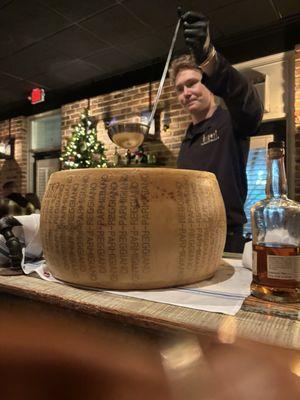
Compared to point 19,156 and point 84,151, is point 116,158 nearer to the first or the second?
point 84,151

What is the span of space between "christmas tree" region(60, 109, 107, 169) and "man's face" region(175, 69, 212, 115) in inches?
73.7

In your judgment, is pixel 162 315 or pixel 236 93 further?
pixel 236 93

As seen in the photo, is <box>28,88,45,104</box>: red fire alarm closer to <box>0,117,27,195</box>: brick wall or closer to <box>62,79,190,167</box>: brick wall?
<box>62,79,190,167</box>: brick wall

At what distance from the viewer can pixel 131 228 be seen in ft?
1.39

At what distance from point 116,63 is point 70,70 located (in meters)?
0.52

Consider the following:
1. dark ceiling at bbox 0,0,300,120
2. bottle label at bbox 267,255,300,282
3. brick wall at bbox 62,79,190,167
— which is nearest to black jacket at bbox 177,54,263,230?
bottle label at bbox 267,255,300,282

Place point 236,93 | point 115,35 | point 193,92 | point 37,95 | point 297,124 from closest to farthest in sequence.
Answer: point 236,93, point 193,92, point 297,124, point 115,35, point 37,95

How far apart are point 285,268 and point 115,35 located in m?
2.71

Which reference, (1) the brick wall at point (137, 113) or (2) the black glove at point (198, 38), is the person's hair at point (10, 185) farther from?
(2) the black glove at point (198, 38)

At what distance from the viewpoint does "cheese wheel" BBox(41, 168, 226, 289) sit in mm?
425

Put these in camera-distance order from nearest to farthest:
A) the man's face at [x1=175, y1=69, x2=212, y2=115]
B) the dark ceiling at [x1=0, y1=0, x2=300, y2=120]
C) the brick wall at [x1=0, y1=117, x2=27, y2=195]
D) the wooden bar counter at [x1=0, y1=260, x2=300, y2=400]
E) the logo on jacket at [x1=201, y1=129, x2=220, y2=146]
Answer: the wooden bar counter at [x1=0, y1=260, x2=300, y2=400] < the logo on jacket at [x1=201, y1=129, x2=220, y2=146] < the man's face at [x1=175, y1=69, x2=212, y2=115] < the dark ceiling at [x1=0, y1=0, x2=300, y2=120] < the brick wall at [x1=0, y1=117, x2=27, y2=195]

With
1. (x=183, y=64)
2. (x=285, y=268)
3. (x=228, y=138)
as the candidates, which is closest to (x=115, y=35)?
(x=183, y=64)

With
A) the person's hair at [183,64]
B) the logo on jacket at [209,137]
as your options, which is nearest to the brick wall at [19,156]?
the person's hair at [183,64]

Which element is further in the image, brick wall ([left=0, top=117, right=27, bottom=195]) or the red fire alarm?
brick wall ([left=0, top=117, right=27, bottom=195])
